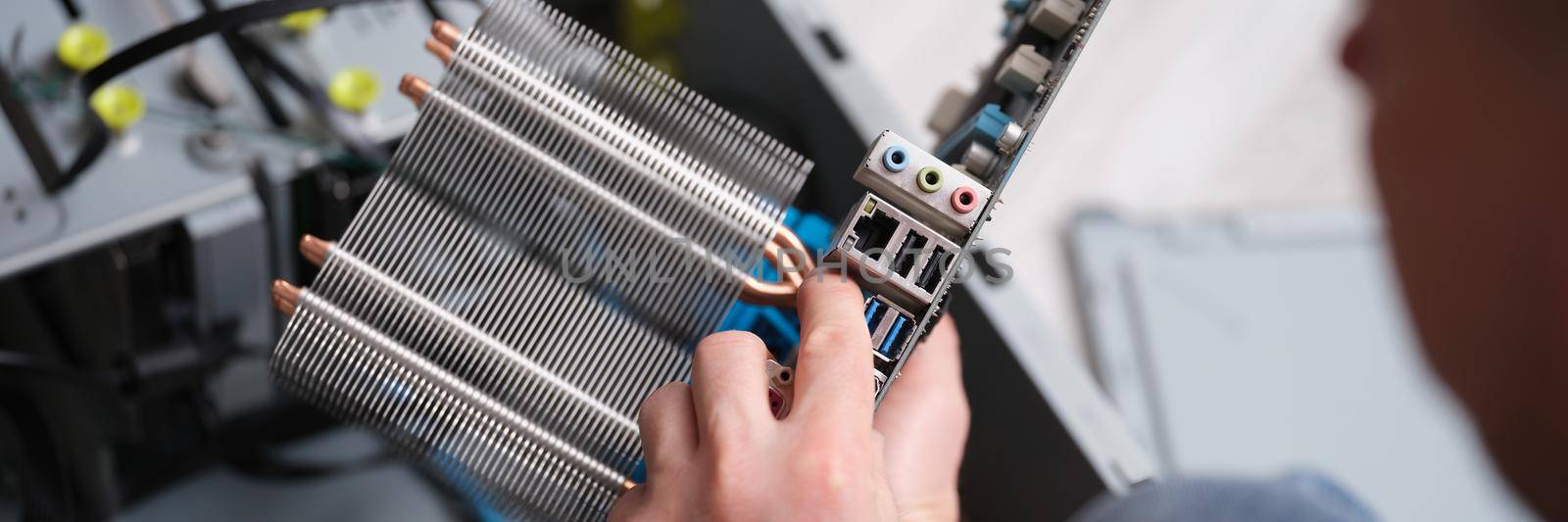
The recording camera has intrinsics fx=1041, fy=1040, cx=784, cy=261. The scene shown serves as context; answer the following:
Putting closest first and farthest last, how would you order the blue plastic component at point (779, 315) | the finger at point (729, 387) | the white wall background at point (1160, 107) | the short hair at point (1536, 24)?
the short hair at point (1536, 24)
the finger at point (729, 387)
the blue plastic component at point (779, 315)
the white wall background at point (1160, 107)

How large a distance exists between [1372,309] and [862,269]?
5.21 feet

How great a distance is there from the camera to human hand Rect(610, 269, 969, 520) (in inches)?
26.9

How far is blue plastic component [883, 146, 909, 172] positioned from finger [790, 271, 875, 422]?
0.28 ft

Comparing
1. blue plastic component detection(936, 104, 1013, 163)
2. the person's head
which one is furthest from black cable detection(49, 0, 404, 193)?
the person's head

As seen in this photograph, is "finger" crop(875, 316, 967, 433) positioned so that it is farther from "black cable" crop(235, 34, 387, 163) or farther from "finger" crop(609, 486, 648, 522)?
"black cable" crop(235, 34, 387, 163)

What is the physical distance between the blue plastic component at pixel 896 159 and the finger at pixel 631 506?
0.28 metres

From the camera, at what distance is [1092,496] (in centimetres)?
92

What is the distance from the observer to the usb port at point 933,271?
701 mm

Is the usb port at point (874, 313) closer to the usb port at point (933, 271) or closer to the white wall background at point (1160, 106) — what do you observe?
the usb port at point (933, 271)

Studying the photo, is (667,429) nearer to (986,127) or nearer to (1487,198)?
(986,127)

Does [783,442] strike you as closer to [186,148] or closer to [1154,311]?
[186,148]

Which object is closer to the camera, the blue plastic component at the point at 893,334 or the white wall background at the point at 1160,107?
the blue plastic component at the point at 893,334

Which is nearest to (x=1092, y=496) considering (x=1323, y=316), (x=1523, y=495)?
(x=1523, y=495)

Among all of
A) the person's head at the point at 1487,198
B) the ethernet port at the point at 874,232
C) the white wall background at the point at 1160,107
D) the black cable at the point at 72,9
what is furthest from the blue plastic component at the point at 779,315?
the white wall background at the point at 1160,107
